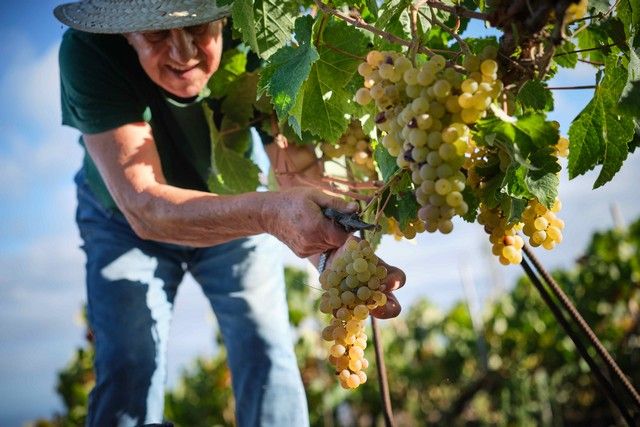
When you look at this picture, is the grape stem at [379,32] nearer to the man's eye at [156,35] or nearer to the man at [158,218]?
the man at [158,218]

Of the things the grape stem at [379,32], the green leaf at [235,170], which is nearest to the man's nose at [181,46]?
the green leaf at [235,170]

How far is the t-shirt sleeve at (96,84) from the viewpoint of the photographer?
1931mm

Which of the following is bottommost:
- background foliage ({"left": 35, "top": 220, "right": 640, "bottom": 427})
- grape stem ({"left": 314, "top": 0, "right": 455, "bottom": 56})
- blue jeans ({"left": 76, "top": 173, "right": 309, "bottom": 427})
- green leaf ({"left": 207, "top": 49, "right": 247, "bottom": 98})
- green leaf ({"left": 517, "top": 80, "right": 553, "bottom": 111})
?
background foliage ({"left": 35, "top": 220, "right": 640, "bottom": 427})

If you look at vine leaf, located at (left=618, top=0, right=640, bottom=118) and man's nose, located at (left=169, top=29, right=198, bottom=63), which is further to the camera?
man's nose, located at (left=169, top=29, right=198, bottom=63)

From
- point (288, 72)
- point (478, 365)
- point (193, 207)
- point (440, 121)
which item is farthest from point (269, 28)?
point (478, 365)

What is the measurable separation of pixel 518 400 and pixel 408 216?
18.8ft

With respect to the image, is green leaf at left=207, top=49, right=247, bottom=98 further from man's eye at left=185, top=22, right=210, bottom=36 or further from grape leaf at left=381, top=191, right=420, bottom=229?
grape leaf at left=381, top=191, right=420, bottom=229

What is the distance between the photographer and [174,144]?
2.33m

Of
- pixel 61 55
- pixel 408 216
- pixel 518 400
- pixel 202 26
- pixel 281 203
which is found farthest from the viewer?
pixel 518 400

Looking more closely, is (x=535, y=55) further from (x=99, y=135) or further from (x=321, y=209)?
(x=99, y=135)

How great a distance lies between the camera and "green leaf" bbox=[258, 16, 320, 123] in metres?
1.29

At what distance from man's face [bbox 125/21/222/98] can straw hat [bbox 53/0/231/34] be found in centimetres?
7

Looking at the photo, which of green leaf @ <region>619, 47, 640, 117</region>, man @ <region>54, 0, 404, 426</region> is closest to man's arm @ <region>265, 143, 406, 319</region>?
man @ <region>54, 0, 404, 426</region>

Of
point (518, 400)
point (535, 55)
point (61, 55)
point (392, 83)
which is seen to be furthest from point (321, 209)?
point (518, 400)
